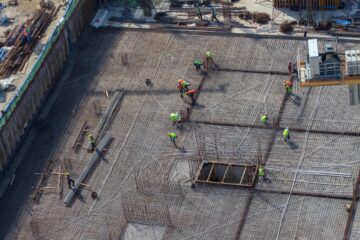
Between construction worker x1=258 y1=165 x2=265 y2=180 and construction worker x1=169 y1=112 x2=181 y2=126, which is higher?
construction worker x1=169 y1=112 x2=181 y2=126

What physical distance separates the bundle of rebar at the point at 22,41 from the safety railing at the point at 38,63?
1517mm

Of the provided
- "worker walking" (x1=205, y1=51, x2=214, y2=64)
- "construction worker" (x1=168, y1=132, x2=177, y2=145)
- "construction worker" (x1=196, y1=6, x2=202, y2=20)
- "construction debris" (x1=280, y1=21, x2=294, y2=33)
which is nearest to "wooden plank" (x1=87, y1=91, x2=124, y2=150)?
"construction worker" (x1=168, y1=132, x2=177, y2=145)

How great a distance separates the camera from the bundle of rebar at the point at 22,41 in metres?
90.8

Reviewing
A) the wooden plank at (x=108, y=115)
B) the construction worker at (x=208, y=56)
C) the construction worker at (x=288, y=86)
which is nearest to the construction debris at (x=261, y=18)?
the construction worker at (x=208, y=56)

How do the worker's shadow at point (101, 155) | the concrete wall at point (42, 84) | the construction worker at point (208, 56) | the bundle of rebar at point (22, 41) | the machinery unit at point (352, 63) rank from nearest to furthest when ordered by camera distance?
the machinery unit at point (352, 63) → the worker's shadow at point (101, 155) → the concrete wall at point (42, 84) → the bundle of rebar at point (22, 41) → the construction worker at point (208, 56)

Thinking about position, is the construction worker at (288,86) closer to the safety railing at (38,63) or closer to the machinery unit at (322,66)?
the machinery unit at (322,66)

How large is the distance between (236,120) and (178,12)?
1801 centimetres

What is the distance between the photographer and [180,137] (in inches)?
3344

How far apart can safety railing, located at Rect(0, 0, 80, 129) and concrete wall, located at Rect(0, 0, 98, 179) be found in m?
0.32

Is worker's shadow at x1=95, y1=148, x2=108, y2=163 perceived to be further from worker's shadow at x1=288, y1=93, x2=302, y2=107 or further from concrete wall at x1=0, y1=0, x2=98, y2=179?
worker's shadow at x1=288, y1=93, x2=302, y2=107

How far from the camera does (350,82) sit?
246 ft

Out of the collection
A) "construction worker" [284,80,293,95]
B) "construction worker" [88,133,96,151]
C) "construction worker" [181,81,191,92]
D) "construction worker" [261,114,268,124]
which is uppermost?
"construction worker" [284,80,293,95]

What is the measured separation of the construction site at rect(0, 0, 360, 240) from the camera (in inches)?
3027

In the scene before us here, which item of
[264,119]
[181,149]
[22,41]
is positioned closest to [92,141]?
[181,149]
